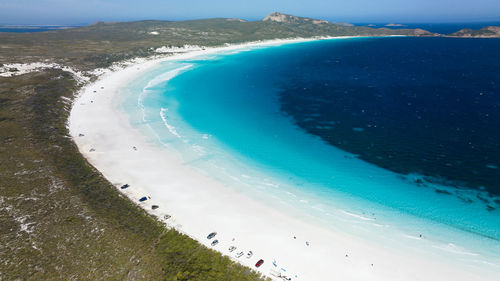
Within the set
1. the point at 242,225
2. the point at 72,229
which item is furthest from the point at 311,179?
the point at 72,229

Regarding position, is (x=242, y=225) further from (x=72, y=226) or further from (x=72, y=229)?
(x=72, y=226)

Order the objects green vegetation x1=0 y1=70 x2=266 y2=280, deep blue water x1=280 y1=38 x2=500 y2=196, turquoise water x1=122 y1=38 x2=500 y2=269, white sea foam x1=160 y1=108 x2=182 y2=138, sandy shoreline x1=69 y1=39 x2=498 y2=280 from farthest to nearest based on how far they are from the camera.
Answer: white sea foam x1=160 y1=108 x2=182 y2=138 → deep blue water x1=280 y1=38 x2=500 y2=196 → turquoise water x1=122 y1=38 x2=500 y2=269 → sandy shoreline x1=69 y1=39 x2=498 y2=280 → green vegetation x1=0 y1=70 x2=266 y2=280

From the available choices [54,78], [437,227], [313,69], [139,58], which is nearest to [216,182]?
[437,227]

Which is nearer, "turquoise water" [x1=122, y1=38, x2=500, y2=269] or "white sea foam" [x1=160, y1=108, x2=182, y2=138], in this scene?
"turquoise water" [x1=122, y1=38, x2=500, y2=269]

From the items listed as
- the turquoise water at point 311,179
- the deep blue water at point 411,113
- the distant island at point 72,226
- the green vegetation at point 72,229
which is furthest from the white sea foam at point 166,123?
the deep blue water at point 411,113

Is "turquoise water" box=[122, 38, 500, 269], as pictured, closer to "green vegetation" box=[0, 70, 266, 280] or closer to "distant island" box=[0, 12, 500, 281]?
"distant island" box=[0, 12, 500, 281]

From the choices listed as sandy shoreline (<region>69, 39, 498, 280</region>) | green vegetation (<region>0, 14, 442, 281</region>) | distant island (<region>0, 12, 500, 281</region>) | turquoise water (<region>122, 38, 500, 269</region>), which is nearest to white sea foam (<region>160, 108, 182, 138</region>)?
turquoise water (<region>122, 38, 500, 269</region>)

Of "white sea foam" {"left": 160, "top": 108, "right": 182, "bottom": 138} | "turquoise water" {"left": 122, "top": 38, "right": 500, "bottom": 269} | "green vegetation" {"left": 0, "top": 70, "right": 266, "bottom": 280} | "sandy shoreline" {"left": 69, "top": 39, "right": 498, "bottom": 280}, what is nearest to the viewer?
"green vegetation" {"left": 0, "top": 70, "right": 266, "bottom": 280}
